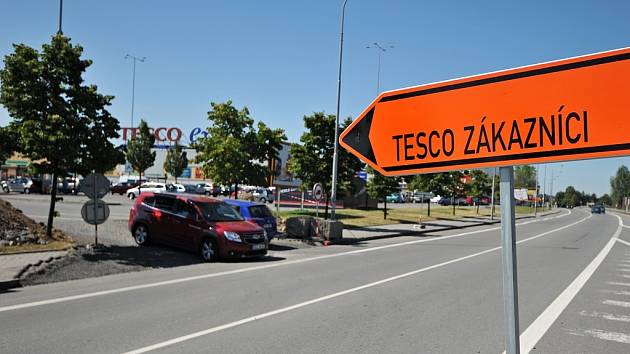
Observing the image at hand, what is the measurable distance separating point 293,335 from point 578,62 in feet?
18.0

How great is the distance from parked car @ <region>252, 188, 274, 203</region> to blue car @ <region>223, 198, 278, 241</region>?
31.5 meters

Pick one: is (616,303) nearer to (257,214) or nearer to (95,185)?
(257,214)

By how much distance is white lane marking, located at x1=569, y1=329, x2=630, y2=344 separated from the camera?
6.67 metres

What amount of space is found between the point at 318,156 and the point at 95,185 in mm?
14413

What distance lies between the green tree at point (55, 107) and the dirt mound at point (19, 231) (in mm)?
1319

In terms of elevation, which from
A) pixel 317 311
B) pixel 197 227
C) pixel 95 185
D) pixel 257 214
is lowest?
pixel 317 311

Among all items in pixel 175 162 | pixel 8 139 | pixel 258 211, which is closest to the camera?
pixel 8 139

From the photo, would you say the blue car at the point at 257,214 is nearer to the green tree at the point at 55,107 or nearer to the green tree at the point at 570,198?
the green tree at the point at 55,107

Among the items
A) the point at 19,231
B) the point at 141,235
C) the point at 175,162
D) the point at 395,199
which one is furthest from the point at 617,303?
the point at 395,199

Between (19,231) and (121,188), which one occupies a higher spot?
(121,188)

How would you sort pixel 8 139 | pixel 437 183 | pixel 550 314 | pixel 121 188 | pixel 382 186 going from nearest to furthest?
pixel 550 314 → pixel 8 139 → pixel 382 186 → pixel 437 183 → pixel 121 188

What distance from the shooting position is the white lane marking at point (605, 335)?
667 cm

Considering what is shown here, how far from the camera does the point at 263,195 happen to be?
173ft

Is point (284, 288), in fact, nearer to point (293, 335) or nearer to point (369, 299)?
point (369, 299)
